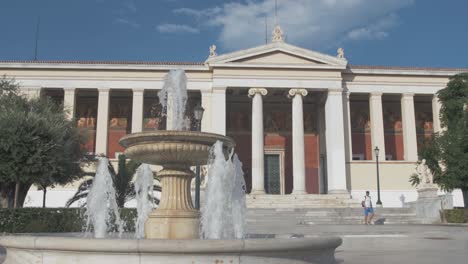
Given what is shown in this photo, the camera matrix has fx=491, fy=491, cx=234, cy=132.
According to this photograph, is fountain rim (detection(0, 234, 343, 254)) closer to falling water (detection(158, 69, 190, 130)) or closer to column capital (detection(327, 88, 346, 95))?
falling water (detection(158, 69, 190, 130))

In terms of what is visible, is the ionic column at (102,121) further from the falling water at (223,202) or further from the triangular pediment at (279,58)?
the falling water at (223,202)

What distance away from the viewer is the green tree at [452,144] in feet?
73.4

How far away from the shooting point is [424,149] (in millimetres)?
25234

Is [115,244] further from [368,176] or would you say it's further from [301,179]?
[368,176]

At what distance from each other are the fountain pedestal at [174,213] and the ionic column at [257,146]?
2113 centimetres

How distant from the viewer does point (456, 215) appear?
71.7 feet

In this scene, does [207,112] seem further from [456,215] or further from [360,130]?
[456,215]

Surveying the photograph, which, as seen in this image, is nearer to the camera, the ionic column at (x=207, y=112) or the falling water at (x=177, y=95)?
the falling water at (x=177, y=95)

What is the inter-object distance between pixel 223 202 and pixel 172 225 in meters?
1.40

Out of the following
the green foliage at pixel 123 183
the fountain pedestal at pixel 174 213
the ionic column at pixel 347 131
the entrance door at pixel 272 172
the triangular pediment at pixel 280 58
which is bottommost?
the fountain pedestal at pixel 174 213

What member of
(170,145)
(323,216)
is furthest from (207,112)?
(170,145)

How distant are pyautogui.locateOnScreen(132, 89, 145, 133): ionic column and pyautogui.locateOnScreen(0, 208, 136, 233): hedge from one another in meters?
15.0

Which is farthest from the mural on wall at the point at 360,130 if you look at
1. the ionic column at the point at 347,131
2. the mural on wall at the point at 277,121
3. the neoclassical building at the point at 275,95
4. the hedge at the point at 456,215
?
the hedge at the point at 456,215

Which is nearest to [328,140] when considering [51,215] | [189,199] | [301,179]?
[301,179]
